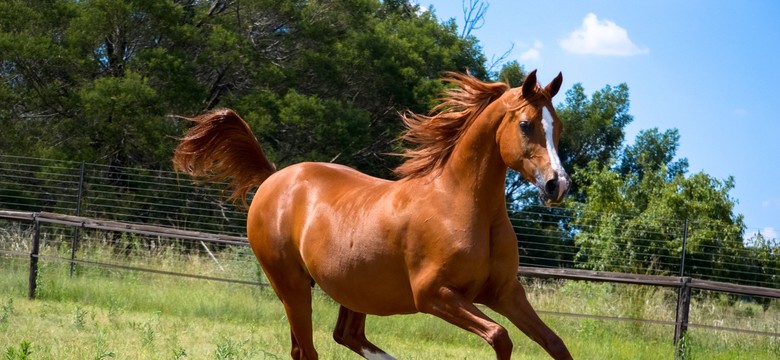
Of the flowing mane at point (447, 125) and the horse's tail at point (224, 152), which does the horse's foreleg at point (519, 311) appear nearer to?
the flowing mane at point (447, 125)

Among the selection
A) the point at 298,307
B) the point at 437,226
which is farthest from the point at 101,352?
the point at 437,226

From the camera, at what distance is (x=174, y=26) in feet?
73.4

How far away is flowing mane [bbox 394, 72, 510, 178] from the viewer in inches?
198

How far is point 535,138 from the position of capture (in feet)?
14.8

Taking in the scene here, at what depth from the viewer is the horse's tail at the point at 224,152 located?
7.09 meters

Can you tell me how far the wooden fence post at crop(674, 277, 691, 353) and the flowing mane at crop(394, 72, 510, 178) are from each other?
5346mm

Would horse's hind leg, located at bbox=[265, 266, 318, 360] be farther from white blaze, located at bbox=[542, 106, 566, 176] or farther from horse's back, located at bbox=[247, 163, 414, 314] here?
white blaze, located at bbox=[542, 106, 566, 176]

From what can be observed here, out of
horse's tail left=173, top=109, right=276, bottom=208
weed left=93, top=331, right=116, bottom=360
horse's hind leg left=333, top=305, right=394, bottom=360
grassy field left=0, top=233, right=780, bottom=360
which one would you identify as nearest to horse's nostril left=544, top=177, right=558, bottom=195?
horse's hind leg left=333, top=305, right=394, bottom=360

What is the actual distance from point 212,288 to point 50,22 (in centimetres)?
1271

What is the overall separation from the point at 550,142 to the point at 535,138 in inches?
3.1

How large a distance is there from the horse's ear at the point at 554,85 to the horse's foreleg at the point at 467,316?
113 centimetres

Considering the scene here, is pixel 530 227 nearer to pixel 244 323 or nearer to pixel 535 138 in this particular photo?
pixel 244 323

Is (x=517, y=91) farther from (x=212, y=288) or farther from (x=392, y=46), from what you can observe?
(x=392, y=46)

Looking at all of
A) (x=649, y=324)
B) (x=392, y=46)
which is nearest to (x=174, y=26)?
(x=392, y=46)
